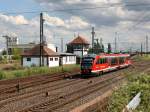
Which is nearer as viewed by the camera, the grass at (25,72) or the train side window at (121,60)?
the grass at (25,72)

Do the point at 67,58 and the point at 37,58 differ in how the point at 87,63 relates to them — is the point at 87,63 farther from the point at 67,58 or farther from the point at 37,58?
the point at 67,58

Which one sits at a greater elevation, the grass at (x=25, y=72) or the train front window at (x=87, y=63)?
the train front window at (x=87, y=63)

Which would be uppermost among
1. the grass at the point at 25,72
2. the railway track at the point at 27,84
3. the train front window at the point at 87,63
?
the train front window at the point at 87,63

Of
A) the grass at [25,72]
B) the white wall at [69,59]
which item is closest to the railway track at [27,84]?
the grass at [25,72]

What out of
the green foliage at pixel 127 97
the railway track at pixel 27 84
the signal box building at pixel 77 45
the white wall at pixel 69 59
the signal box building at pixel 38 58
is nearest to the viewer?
the green foliage at pixel 127 97

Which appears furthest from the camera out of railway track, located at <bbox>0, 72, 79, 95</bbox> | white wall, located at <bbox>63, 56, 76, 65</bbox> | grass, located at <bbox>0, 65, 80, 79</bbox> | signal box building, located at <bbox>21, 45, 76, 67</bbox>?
white wall, located at <bbox>63, 56, 76, 65</bbox>

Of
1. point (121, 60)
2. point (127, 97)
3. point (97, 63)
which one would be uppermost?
point (97, 63)

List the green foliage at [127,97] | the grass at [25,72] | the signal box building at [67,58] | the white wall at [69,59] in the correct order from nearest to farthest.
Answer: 1. the green foliage at [127,97]
2. the grass at [25,72]
3. the signal box building at [67,58]
4. the white wall at [69,59]

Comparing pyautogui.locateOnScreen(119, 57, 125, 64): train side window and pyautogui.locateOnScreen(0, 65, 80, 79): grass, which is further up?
pyautogui.locateOnScreen(119, 57, 125, 64): train side window

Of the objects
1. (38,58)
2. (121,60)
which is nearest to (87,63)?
(121,60)

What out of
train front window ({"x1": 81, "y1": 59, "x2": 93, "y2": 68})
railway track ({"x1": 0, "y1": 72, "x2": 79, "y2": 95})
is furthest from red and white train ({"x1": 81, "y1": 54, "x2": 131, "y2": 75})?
railway track ({"x1": 0, "y1": 72, "x2": 79, "y2": 95})

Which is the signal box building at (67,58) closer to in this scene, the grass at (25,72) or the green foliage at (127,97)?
the grass at (25,72)

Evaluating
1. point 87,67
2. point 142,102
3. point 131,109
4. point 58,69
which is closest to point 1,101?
point 142,102

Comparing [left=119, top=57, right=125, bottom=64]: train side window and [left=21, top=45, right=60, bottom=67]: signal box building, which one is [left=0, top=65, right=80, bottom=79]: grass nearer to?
[left=119, top=57, right=125, bottom=64]: train side window
